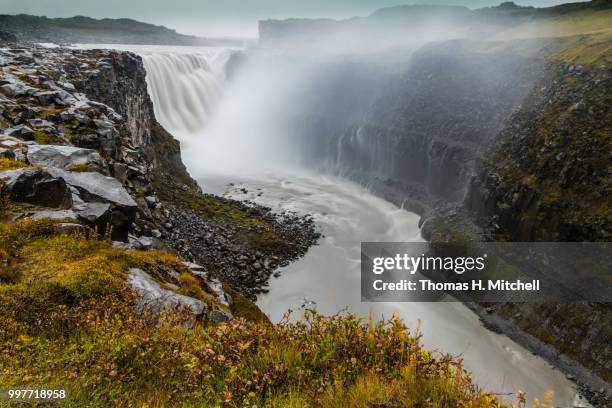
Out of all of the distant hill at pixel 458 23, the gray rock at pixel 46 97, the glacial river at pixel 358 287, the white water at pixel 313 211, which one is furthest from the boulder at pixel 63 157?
the distant hill at pixel 458 23

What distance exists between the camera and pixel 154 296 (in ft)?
31.8

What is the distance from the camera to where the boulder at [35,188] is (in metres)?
11.7

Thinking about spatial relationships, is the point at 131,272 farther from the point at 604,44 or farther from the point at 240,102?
the point at 240,102

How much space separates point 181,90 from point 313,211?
44.1 m

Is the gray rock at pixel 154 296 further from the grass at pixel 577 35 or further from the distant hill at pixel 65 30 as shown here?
the distant hill at pixel 65 30

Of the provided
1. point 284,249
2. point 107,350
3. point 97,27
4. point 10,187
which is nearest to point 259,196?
point 284,249

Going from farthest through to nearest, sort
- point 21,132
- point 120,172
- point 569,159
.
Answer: point 569,159 < point 120,172 < point 21,132

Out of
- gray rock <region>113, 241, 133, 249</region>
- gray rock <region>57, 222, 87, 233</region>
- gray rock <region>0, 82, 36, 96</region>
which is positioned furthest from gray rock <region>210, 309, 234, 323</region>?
gray rock <region>0, 82, 36, 96</region>

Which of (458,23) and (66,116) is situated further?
(458,23)

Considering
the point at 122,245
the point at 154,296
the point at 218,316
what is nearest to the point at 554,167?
the point at 218,316

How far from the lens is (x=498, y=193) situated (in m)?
35.6

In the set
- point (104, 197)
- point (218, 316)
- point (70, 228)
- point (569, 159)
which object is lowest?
point (218, 316)

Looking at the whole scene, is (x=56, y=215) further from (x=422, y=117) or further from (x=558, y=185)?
(x=422, y=117)

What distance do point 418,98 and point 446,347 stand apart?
135 feet
